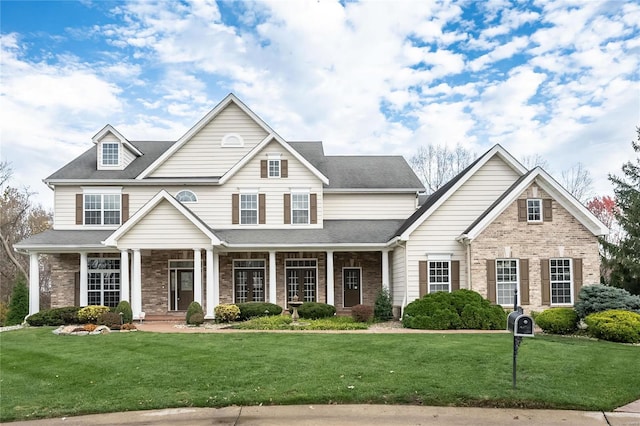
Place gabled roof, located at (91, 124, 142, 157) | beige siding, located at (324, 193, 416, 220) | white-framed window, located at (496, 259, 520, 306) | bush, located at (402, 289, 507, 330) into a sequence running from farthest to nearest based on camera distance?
beige siding, located at (324, 193, 416, 220) < gabled roof, located at (91, 124, 142, 157) < white-framed window, located at (496, 259, 520, 306) < bush, located at (402, 289, 507, 330)

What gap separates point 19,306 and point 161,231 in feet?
30.4

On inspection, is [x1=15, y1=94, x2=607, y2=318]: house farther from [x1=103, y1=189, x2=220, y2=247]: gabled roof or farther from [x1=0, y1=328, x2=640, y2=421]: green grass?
[x1=0, y1=328, x2=640, y2=421]: green grass

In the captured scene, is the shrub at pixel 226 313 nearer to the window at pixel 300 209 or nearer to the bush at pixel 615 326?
the window at pixel 300 209

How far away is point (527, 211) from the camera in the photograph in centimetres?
2119

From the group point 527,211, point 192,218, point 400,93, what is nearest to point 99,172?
point 192,218

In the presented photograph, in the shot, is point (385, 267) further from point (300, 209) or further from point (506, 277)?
point (506, 277)

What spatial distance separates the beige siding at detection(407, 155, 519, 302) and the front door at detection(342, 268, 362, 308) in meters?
4.90

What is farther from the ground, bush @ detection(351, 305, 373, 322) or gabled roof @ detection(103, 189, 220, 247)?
gabled roof @ detection(103, 189, 220, 247)

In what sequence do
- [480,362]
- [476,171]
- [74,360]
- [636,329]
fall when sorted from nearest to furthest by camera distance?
[480,362], [74,360], [636,329], [476,171]

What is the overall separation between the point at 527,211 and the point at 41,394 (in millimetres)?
17379

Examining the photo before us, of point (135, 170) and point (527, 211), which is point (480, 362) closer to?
point (527, 211)

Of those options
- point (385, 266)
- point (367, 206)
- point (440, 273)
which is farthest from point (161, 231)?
point (440, 273)

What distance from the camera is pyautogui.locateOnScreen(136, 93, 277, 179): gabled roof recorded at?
25.8 metres

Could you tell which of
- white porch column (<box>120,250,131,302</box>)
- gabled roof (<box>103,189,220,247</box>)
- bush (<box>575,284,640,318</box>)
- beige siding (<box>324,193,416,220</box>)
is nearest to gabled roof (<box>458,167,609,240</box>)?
bush (<box>575,284,640,318</box>)
